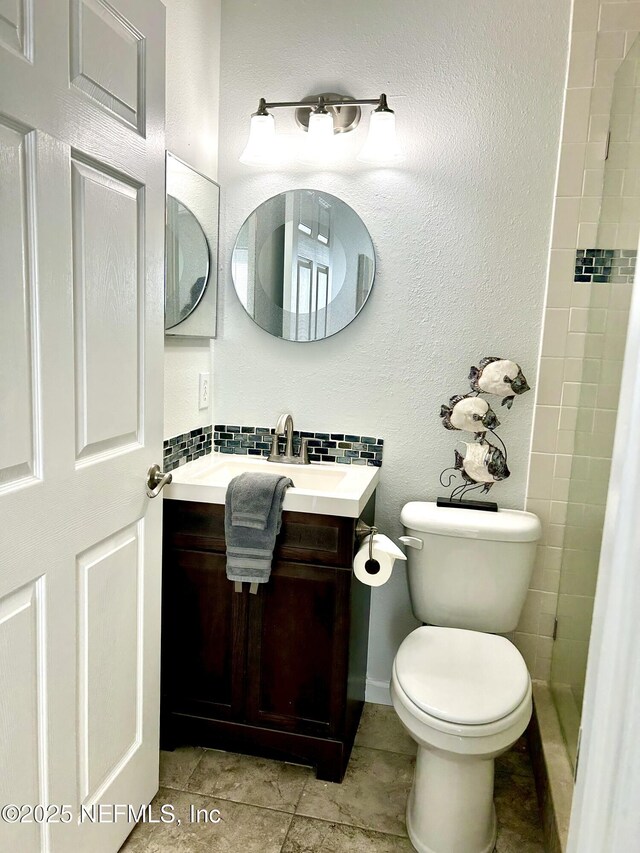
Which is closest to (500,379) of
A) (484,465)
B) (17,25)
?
(484,465)

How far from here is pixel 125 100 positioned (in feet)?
4.52

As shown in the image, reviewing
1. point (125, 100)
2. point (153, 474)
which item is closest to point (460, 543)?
point (153, 474)

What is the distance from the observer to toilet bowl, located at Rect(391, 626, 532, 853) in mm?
1514

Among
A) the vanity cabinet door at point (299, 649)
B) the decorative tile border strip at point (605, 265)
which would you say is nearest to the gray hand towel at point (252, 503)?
the vanity cabinet door at point (299, 649)

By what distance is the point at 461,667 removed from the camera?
1.69 metres

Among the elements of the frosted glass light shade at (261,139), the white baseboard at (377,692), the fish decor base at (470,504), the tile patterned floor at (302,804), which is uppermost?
the frosted glass light shade at (261,139)

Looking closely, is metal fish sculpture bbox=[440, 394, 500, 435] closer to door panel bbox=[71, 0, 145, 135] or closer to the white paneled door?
the white paneled door

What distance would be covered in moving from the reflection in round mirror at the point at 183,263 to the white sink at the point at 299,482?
0.49m

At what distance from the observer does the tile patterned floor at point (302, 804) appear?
65.8 inches

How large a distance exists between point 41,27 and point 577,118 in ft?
5.20

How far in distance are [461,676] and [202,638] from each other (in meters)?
0.79

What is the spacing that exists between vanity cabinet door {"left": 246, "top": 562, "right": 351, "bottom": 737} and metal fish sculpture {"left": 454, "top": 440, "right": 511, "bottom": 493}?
56cm

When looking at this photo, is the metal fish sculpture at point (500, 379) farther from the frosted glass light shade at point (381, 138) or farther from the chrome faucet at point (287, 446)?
the frosted glass light shade at point (381, 138)

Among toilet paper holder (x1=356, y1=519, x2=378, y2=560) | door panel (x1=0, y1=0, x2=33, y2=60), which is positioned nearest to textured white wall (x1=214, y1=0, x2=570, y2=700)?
toilet paper holder (x1=356, y1=519, x2=378, y2=560)
